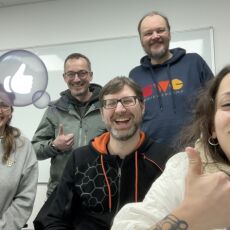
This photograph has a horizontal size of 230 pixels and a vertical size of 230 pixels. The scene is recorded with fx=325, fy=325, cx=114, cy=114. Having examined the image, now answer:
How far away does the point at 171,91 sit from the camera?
6.84ft

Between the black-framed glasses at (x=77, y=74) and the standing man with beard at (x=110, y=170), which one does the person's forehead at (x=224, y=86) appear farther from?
the black-framed glasses at (x=77, y=74)

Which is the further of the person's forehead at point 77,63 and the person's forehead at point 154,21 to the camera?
the person's forehead at point 77,63

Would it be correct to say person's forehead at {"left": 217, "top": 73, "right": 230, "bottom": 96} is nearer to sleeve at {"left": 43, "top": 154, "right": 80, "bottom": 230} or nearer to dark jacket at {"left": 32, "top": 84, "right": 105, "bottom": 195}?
sleeve at {"left": 43, "top": 154, "right": 80, "bottom": 230}

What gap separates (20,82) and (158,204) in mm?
2694

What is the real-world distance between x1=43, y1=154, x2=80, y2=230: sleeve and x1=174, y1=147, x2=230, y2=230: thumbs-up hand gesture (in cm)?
84

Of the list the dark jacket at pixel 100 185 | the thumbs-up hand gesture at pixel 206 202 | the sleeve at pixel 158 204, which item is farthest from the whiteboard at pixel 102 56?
the thumbs-up hand gesture at pixel 206 202

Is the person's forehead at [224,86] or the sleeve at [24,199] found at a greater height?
the person's forehead at [224,86]

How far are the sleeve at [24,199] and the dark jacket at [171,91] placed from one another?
78 centimetres

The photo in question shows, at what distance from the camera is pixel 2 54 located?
3.58 metres

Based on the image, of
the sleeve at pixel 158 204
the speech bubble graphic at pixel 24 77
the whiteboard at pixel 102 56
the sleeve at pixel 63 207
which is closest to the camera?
the sleeve at pixel 158 204

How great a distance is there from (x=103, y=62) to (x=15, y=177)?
61.1 inches

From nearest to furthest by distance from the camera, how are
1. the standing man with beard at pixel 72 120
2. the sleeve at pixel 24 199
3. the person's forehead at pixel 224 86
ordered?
the person's forehead at pixel 224 86 < the sleeve at pixel 24 199 < the standing man with beard at pixel 72 120

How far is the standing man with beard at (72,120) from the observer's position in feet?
7.56

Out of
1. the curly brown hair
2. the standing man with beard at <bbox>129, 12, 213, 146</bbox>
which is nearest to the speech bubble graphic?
the standing man with beard at <bbox>129, 12, 213, 146</bbox>
